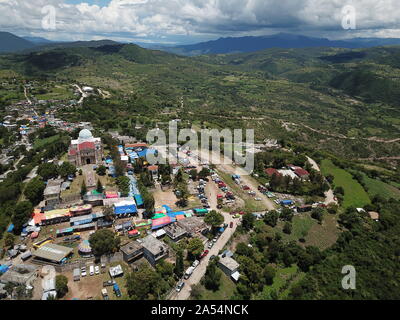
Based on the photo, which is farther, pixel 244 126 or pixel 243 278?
pixel 244 126

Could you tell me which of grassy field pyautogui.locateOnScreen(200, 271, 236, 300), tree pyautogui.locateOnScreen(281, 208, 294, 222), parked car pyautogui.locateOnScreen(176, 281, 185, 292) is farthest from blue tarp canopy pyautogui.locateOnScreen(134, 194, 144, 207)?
tree pyautogui.locateOnScreen(281, 208, 294, 222)

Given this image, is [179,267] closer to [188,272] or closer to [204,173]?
[188,272]

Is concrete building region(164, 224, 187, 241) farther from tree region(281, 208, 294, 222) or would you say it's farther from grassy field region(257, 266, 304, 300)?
tree region(281, 208, 294, 222)

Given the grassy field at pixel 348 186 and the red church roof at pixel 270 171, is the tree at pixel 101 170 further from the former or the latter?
the grassy field at pixel 348 186

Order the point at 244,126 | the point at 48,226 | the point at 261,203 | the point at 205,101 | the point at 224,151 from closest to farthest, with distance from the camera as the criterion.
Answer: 1. the point at 48,226
2. the point at 261,203
3. the point at 224,151
4. the point at 244,126
5. the point at 205,101

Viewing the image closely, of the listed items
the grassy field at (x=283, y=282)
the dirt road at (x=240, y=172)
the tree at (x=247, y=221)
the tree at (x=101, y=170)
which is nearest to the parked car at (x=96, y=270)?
the grassy field at (x=283, y=282)

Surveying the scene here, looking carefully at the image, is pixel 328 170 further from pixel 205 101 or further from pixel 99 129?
pixel 205 101

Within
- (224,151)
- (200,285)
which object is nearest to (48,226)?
(200,285)
